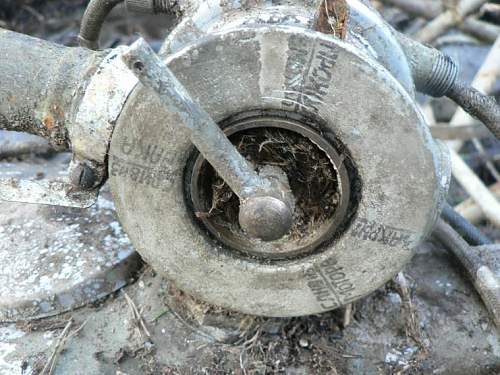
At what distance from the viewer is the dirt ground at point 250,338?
1457 mm

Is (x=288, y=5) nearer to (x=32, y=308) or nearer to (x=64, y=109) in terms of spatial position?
(x=64, y=109)

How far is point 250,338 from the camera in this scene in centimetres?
149

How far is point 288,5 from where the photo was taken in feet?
4.12

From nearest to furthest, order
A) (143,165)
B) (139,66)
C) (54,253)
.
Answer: (139,66) < (143,165) < (54,253)

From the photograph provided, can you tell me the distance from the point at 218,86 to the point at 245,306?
498 mm

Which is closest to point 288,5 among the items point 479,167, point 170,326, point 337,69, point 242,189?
point 337,69

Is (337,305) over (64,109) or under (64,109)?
under

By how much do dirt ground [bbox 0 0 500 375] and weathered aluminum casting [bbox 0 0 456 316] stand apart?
20cm

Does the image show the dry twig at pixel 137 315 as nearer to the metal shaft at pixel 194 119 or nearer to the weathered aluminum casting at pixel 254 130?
the weathered aluminum casting at pixel 254 130

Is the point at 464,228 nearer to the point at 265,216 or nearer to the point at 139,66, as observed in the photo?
the point at 265,216

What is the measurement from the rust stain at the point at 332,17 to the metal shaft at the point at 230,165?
0.29 meters

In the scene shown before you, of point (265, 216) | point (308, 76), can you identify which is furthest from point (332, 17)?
point (265, 216)

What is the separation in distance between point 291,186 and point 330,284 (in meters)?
0.22

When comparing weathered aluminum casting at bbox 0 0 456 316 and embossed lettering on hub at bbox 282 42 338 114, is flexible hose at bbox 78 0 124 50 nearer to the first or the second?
weathered aluminum casting at bbox 0 0 456 316
